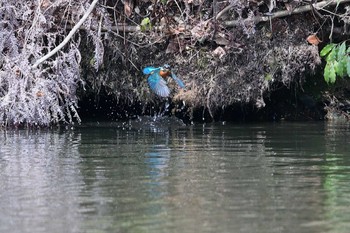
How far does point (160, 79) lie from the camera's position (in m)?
10.7

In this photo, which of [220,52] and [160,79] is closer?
[220,52]

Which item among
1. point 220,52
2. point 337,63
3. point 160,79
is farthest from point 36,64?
point 337,63

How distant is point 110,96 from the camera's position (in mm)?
11781

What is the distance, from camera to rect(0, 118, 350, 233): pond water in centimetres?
463

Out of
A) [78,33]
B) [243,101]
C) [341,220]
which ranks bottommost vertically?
[341,220]

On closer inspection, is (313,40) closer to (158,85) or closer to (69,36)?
(158,85)

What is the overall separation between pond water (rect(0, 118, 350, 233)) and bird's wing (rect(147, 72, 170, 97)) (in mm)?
1347

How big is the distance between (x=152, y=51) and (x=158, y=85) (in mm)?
573

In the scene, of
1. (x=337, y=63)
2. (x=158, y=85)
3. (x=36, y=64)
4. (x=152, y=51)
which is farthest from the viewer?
(x=152, y=51)

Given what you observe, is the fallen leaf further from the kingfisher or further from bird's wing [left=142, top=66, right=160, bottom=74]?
bird's wing [left=142, top=66, right=160, bottom=74]

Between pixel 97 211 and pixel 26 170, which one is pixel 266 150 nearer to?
pixel 26 170

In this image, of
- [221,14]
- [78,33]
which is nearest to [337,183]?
[221,14]

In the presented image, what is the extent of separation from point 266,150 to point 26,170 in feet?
8.28

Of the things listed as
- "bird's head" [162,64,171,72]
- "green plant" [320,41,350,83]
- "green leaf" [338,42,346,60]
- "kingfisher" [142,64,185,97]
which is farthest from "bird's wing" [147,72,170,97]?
"green leaf" [338,42,346,60]
